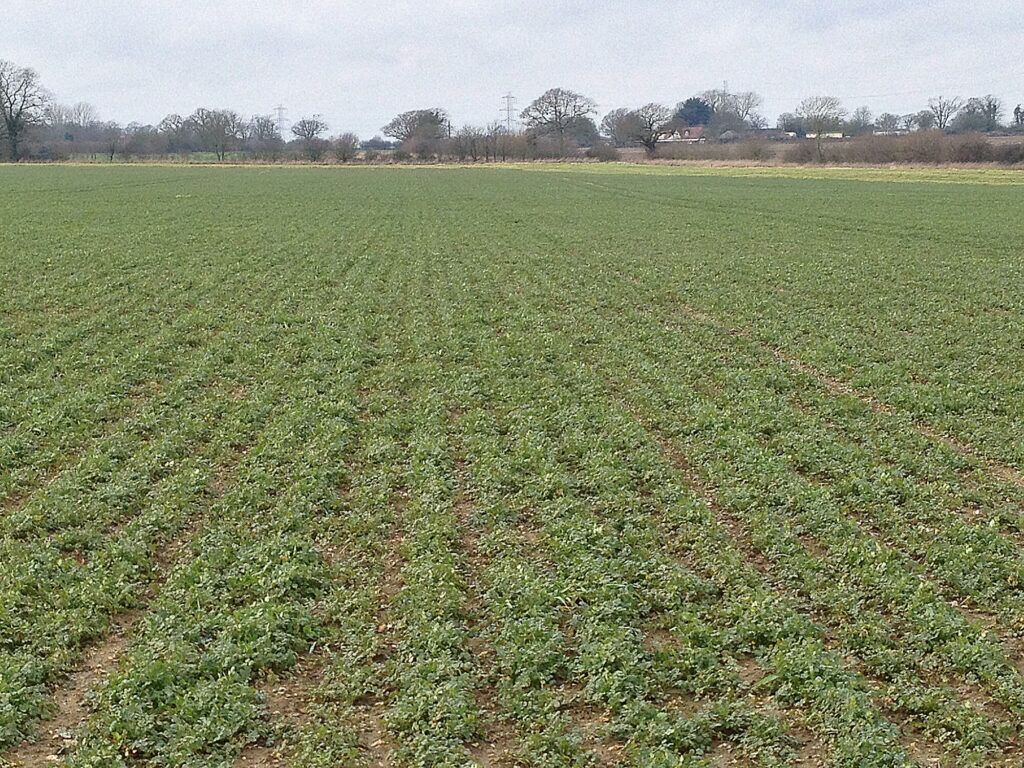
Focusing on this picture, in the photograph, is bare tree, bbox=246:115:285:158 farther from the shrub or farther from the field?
the field

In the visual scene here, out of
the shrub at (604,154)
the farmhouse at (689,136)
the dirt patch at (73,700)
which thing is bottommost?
the dirt patch at (73,700)

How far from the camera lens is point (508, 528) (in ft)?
29.6

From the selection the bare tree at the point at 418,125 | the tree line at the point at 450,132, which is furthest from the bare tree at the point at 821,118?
the bare tree at the point at 418,125

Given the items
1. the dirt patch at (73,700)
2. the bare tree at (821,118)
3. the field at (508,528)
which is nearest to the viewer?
the dirt patch at (73,700)

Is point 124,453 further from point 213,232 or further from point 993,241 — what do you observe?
point 993,241

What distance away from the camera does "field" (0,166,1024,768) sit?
19.8ft

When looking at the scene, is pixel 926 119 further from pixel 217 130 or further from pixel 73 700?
pixel 73 700

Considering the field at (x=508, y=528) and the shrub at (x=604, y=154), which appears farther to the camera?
the shrub at (x=604, y=154)

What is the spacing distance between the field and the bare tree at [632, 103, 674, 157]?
122 meters

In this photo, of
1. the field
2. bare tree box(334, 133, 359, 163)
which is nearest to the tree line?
bare tree box(334, 133, 359, 163)

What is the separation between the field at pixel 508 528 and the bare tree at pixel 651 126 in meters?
122

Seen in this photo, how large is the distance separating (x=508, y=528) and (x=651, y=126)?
451 ft

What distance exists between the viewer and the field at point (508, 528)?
6.03 metres

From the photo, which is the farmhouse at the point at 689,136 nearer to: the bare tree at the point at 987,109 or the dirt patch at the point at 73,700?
the bare tree at the point at 987,109
